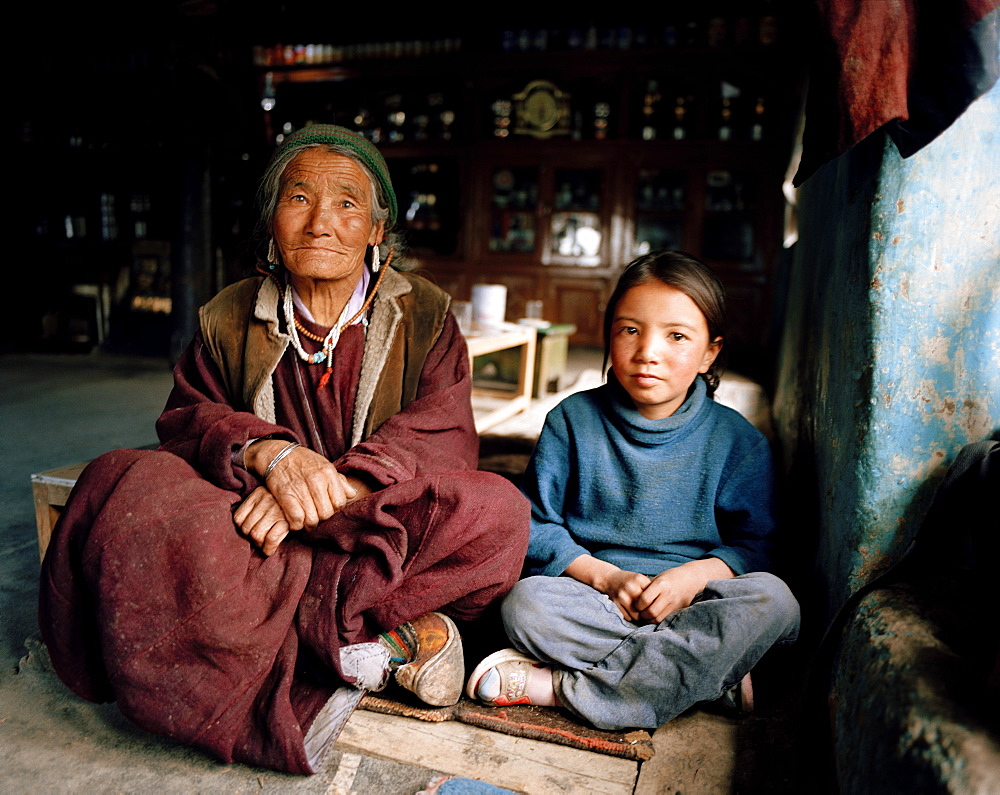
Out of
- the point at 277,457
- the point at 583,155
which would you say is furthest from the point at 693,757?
the point at 583,155

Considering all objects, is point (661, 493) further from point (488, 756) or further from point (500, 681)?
point (488, 756)

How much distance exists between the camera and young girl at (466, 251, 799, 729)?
4.45ft

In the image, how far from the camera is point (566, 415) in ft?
5.65

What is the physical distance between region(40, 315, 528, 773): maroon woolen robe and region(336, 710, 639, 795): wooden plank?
13cm

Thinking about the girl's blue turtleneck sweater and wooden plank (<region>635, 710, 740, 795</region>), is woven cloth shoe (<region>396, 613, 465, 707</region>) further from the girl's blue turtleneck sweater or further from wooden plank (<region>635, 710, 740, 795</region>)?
wooden plank (<region>635, 710, 740, 795</region>)

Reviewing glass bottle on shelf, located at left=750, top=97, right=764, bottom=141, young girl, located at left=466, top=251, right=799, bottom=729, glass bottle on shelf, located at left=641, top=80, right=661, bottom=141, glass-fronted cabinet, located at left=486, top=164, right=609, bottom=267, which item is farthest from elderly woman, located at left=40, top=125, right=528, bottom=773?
glass bottle on shelf, located at left=750, top=97, right=764, bottom=141

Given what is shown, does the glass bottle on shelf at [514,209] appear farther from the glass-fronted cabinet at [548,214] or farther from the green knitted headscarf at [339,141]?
the green knitted headscarf at [339,141]

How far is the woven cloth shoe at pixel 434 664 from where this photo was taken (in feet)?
4.59

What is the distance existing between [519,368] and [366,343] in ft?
8.25

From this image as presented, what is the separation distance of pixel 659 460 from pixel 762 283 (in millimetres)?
4839

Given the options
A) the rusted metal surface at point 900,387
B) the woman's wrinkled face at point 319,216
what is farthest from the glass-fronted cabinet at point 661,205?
the rusted metal surface at point 900,387

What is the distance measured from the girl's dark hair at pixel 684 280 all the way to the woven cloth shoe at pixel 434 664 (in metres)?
0.78

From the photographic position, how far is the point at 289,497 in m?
1.41

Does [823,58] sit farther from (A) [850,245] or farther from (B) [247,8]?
(B) [247,8]
